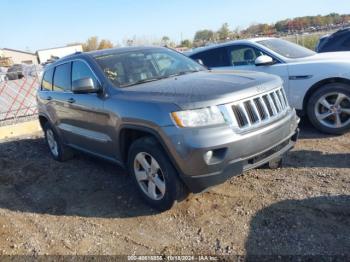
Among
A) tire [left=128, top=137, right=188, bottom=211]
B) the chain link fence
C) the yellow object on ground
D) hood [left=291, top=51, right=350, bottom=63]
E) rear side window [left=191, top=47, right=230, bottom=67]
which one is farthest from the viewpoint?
the chain link fence

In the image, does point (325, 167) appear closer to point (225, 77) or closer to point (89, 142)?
point (225, 77)

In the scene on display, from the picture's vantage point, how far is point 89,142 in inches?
197

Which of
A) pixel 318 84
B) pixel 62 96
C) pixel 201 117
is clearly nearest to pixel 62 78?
pixel 62 96

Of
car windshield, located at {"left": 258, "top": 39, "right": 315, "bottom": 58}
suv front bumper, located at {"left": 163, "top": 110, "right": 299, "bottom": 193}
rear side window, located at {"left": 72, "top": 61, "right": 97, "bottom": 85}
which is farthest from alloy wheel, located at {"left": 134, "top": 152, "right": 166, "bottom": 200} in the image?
car windshield, located at {"left": 258, "top": 39, "right": 315, "bottom": 58}

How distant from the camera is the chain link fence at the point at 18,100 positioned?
38.5 ft

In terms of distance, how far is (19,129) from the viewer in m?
10.0

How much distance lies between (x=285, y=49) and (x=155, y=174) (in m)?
3.99

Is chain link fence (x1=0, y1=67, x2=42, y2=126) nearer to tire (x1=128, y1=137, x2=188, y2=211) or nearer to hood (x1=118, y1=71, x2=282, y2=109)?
tire (x1=128, y1=137, x2=188, y2=211)

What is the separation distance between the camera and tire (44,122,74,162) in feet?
20.4

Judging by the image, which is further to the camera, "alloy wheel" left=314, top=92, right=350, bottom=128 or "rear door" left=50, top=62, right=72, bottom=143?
"alloy wheel" left=314, top=92, right=350, bottom=128

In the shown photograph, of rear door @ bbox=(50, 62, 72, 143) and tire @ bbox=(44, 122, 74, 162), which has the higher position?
rear door @ bbox=(50, 62, 72, 143)

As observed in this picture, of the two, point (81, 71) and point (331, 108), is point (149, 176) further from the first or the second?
point (331, 108)

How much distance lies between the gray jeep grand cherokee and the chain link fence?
7240 millimetres

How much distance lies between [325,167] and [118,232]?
2646 mm
